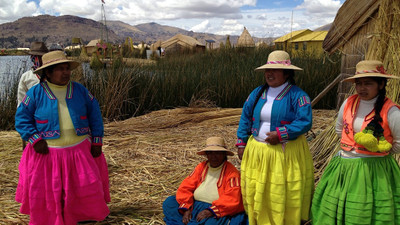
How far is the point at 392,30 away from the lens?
267 centimetres

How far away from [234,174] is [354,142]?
34.7 inches

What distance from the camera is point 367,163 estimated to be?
1.89 m

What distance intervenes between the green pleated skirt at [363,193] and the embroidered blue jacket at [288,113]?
1.09 feet

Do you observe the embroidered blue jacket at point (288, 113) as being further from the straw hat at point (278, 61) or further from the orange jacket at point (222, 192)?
the orange jacket at point (222, 192)

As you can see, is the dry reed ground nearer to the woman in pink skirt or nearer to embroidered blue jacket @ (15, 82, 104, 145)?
the woman in pink skirt

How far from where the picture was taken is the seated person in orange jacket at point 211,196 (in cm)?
237

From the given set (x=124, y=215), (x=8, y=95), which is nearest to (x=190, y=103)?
(x=8, y=95)

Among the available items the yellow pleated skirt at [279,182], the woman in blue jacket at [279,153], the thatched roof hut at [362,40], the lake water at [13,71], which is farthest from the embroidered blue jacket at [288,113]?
the lake water at [13,71]

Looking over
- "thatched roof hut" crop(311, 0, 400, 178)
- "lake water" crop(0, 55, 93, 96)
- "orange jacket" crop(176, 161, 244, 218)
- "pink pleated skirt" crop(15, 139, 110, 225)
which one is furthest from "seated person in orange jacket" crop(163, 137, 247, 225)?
"lake water" crop(0, 55, 93, 96)

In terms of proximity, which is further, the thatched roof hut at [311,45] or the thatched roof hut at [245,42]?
the thatched roof hut at [245,42]

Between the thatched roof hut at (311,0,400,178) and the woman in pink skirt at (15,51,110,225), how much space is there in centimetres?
222

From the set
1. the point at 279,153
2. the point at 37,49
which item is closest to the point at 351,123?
the point at 279,153

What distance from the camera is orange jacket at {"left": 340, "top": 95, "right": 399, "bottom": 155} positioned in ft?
6.01

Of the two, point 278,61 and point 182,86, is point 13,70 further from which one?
point 278,61
